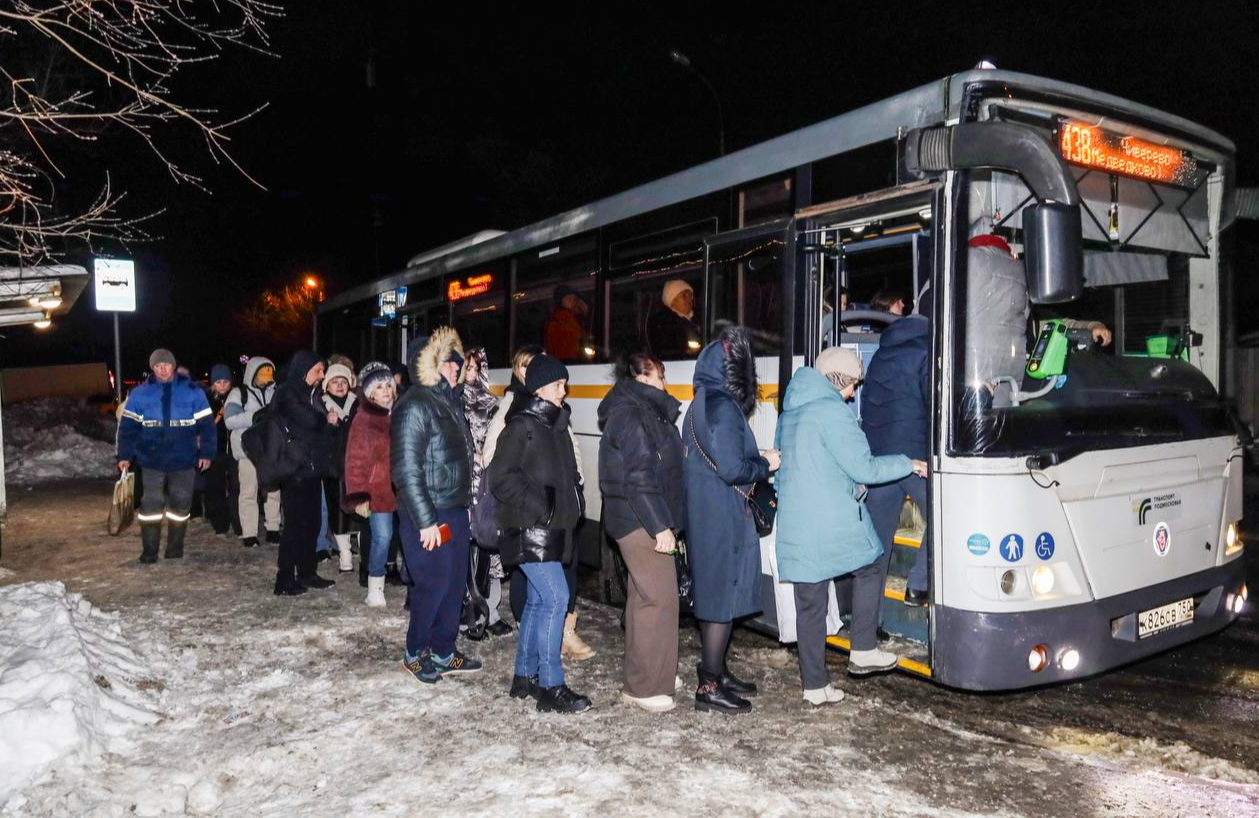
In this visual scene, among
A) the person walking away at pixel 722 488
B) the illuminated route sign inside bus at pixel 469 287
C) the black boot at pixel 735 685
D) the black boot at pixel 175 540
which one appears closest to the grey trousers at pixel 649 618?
the person walking away at pixel 722 488

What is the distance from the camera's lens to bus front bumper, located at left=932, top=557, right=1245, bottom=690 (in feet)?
15.7

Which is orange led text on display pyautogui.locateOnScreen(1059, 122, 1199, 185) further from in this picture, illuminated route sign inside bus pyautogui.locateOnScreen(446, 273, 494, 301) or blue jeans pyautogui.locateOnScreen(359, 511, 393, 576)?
illuminated route sign inside bus pyautogui.locateOnScreen(446, 273, 494, 301)

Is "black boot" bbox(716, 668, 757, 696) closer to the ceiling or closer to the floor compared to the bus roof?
closer to the floor

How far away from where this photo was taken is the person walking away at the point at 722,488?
16.8ft

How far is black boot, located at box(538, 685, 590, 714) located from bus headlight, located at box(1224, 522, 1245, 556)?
13.0 ft

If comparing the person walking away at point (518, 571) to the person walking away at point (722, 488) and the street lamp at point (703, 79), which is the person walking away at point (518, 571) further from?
the street lamp at point (703, 79)

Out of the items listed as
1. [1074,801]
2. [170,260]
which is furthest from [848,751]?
[170,260]

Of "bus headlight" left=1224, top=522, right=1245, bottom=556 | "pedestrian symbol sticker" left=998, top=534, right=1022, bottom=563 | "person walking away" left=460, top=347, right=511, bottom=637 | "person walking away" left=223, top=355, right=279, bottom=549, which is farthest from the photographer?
"person walking away" left=223, top=355, right=279, bottom=549

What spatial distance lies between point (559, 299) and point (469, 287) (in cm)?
224

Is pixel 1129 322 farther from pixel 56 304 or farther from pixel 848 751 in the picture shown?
pixel 56 304

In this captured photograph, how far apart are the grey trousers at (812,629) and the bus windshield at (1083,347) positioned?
1.14 m

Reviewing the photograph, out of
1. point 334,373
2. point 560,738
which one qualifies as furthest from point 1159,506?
point 334,373

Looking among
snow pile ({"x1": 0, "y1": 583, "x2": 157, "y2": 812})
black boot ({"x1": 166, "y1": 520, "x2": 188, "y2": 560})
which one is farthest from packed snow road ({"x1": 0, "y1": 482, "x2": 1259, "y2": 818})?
black boot ({"x1": 166, "y1": 520, "x2": 188, "y2": 560})

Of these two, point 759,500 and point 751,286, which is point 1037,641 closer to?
point 759,500
